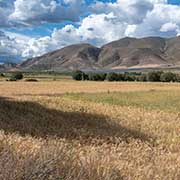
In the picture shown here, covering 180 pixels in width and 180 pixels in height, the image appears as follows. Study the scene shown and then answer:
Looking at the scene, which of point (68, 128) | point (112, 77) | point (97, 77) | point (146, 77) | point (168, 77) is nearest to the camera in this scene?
point (68, 128)

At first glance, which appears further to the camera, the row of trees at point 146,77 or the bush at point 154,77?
the bush at point 154,77

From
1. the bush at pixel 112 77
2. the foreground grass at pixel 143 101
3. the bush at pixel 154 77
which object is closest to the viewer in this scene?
the foreground grass at pixel 143 101

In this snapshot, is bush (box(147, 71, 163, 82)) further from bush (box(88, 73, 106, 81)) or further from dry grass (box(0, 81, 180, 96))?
dry grass (box(0, 81, 180, 96))

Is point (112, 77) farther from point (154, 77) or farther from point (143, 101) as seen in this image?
point (143, 101)

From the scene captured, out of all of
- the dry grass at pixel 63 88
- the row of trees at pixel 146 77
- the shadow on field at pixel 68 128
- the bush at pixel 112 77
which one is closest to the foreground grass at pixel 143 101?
the dry grass at pixel 63 88

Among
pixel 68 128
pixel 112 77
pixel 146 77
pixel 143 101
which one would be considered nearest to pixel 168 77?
pixel 146 77

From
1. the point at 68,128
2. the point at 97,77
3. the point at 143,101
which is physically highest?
the point at 68,128

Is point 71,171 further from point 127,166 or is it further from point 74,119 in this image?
point 74,119

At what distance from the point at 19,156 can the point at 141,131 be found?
1307cm

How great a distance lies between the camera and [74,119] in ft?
66.4

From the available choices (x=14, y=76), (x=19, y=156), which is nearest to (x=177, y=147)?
(x=19, y=156)

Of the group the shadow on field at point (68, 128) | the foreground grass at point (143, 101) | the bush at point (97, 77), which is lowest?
the bush at point (97, 77)

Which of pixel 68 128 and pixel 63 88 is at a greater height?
pixel 68 128

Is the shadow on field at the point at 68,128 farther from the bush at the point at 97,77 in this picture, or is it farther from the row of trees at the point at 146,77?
the bush at the point at 97,77
